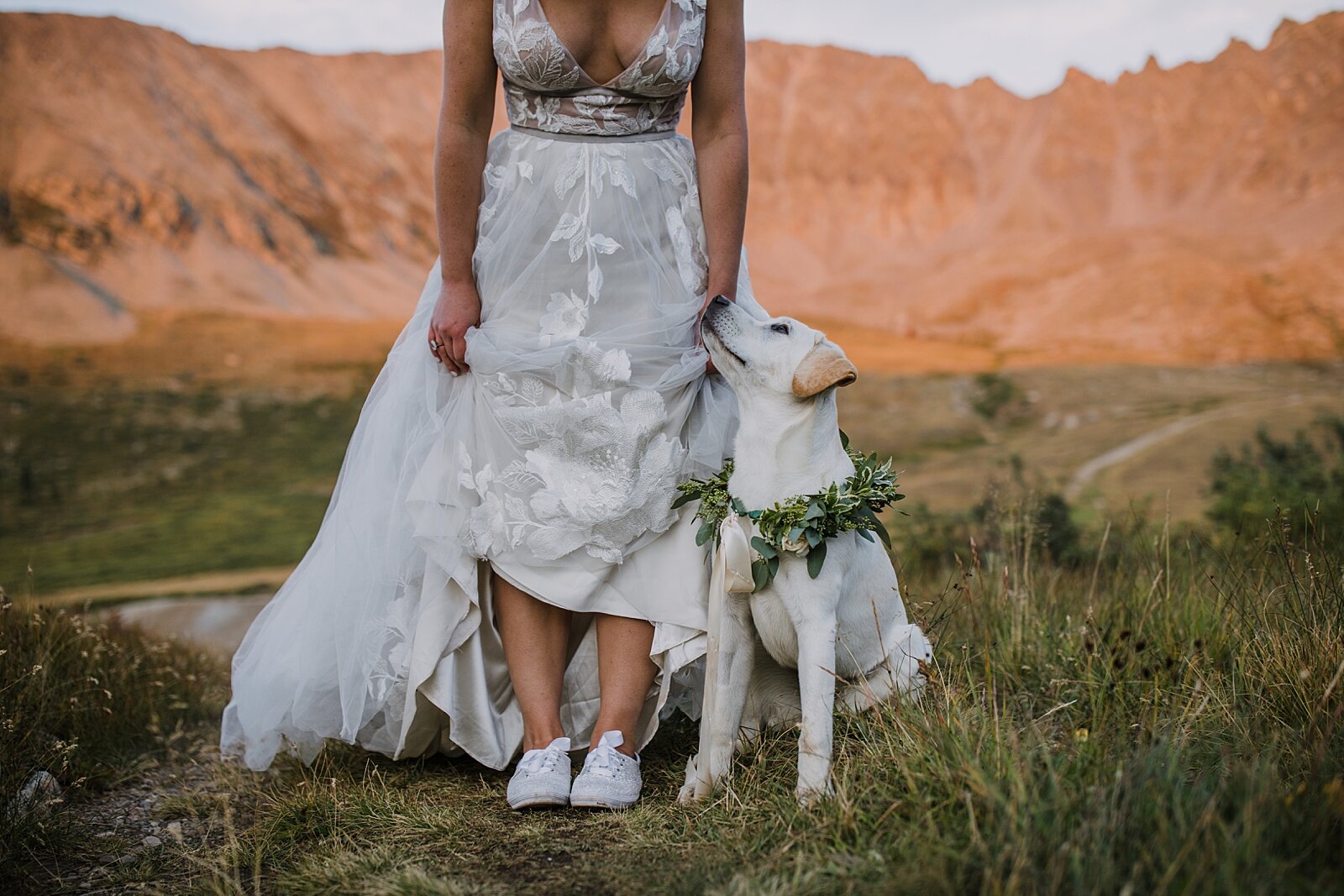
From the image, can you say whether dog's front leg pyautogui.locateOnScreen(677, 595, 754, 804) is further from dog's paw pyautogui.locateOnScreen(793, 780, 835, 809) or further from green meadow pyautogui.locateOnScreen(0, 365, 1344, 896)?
dog's paw pyautogui.locateOnScreen(793, 780, 835, 809)

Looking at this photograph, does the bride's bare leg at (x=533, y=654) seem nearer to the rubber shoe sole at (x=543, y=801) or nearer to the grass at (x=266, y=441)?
the rubber shoe sole at (x=543, y=801)

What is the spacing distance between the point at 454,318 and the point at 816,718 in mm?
A: 1428

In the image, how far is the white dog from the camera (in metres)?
2.29

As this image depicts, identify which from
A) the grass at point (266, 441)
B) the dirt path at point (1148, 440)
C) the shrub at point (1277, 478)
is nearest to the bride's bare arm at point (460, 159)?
the shrub at point (1277, 478)

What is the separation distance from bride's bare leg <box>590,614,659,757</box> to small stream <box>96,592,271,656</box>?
3.79 m

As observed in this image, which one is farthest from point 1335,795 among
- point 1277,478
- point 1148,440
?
point 1148,440

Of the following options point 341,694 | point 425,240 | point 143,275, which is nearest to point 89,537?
point 143,275

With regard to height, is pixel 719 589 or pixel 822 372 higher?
pixel 822 372

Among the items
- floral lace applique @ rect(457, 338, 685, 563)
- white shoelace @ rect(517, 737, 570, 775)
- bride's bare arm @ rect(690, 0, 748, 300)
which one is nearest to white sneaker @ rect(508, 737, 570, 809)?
white shoelace @ rect(517, 737, 570, 775)

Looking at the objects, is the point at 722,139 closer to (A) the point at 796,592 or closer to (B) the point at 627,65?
(B) the point at 627,65

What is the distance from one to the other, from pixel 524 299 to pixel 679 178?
0.57 meters

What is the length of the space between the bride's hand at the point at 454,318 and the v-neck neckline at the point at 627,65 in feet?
2.14

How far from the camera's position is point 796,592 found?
2.36 metres

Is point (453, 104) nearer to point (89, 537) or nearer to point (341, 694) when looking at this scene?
point (341, 694)
